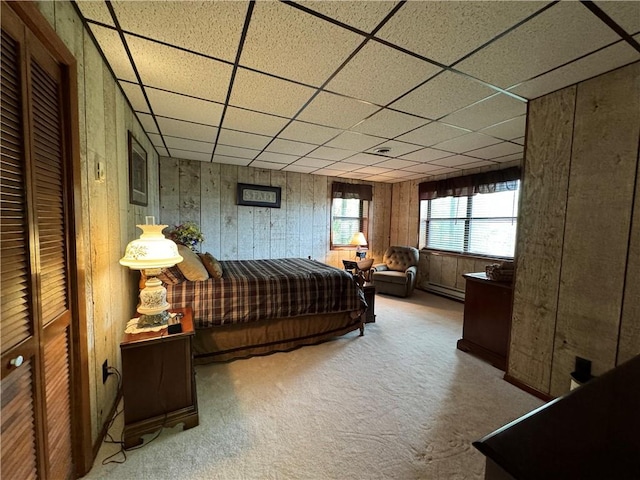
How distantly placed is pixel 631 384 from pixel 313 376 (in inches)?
76.9

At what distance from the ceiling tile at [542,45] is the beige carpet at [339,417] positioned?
7.68ft

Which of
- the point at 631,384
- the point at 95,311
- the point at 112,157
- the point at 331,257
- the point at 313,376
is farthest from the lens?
the point at 331,257

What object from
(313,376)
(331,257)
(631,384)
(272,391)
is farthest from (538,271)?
(331,257)

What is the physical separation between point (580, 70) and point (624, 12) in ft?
1.83

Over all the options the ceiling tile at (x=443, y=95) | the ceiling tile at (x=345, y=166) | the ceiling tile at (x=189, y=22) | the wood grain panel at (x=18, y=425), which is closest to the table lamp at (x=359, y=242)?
the ceiling tile at (x=345, y=166)

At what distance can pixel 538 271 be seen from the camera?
2115 mm

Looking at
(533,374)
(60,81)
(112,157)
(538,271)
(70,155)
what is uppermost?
(60,81)

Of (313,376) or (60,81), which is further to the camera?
(313,376)

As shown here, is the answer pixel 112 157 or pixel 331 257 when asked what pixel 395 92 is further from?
pixel 331 257

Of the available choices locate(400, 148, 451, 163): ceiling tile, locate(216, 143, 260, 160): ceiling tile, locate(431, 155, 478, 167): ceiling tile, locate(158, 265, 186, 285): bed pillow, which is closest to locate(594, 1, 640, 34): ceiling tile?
locate(400, 148, 451, 163): ceiling tile

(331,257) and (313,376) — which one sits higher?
(331,257)

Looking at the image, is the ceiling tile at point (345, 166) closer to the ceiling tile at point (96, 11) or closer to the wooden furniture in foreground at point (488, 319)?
the wooden furniture in foreground at point (488, 319)

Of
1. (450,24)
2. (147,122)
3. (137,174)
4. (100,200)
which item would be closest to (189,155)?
(147,122)

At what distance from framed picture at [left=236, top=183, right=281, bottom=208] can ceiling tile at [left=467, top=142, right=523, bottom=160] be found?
3238 millimetres
